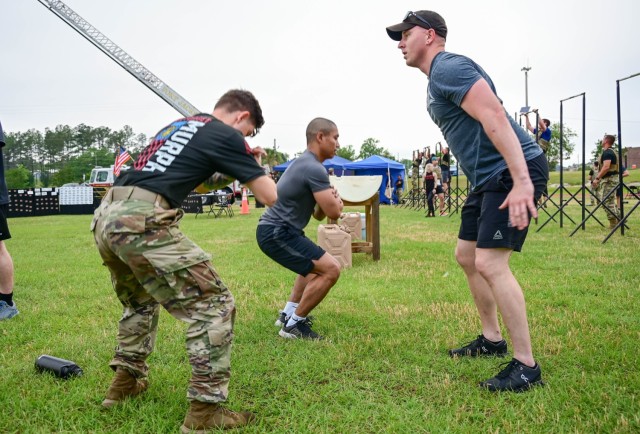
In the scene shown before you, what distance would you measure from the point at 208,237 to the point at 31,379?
842 cm

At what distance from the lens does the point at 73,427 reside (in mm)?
2383

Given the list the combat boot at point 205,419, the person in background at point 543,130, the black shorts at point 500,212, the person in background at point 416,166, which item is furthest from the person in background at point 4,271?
the person in background at point 416,166

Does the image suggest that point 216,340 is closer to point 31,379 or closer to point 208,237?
point 31,379

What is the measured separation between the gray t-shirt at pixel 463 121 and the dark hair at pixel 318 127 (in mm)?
1159

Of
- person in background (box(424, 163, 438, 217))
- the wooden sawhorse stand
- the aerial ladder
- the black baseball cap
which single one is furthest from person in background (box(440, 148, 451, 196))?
the aerial ladder

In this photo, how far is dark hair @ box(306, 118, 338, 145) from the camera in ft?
13.0

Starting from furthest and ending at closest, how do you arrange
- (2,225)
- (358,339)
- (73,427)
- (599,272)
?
(599,272) → (2,225) → (358,339) → (73,427)

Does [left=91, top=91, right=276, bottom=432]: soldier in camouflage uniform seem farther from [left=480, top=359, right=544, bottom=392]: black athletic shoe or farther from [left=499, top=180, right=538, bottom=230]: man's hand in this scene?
[left=480, top=359, right=544, bottom=392]: black athletic shoe

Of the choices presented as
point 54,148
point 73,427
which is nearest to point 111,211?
point 73,427

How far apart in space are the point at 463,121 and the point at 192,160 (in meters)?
1.59

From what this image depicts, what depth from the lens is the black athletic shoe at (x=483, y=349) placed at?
3240 millimetres

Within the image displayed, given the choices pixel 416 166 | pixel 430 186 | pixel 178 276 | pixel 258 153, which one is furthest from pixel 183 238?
pixel 416 166

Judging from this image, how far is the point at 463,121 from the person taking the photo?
282 centimetres

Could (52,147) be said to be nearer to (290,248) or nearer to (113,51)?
(113,51)
